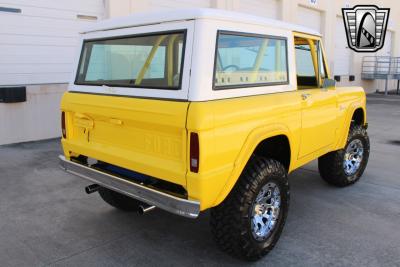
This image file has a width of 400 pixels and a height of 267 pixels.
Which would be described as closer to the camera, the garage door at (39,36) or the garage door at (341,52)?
the garage door at (39,36)

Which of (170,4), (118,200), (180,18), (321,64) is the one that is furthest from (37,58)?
(180,18)

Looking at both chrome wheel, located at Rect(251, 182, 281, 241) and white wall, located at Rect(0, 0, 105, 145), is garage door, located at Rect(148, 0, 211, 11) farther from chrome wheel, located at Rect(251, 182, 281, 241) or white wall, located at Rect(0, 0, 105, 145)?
chrome wheel, located at Rect(251, 182, 281, 241)

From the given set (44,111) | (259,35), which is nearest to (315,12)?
(44,111)

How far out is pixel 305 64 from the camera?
14.4ft

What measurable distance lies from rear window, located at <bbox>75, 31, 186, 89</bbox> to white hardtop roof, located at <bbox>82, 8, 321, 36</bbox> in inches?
4.1

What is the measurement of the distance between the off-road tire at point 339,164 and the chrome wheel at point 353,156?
5 centimetres

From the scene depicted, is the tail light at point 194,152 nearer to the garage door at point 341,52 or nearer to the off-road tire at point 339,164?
the off-road tire at point 339,164

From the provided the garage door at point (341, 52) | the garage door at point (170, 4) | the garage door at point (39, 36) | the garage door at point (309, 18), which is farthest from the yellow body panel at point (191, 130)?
the garage door at point (341, 52)

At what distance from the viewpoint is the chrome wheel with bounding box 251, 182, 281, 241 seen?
3262 millimetres

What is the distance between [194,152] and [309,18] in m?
14.7

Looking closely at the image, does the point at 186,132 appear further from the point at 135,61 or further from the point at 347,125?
the point at 347,125

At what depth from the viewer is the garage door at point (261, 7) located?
472 inches

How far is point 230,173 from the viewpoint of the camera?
2.94 meters

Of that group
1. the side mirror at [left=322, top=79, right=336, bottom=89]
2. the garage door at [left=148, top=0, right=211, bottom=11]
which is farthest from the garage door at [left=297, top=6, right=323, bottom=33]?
the side mirror at [left=322, top=79, right=336, bottom=89]
